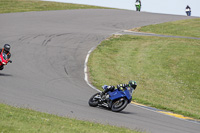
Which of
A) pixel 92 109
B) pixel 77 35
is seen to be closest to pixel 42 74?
pixel 92 109

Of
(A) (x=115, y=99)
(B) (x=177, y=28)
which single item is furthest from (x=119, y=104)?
(B) (x=177, y=28)

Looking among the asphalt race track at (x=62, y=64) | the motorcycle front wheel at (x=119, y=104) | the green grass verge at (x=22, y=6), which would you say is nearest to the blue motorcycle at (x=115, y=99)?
the motorcycle front wheel at (x=119, y=104)

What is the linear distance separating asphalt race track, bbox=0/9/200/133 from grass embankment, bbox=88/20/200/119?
146 cm

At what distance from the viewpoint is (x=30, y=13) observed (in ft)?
143

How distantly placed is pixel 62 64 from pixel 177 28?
2224cm

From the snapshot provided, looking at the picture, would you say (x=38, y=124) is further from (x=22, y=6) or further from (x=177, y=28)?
(x=22, y=6)

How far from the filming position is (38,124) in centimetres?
920

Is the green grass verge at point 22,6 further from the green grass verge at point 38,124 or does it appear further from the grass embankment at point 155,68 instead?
the green grass verge at point 38,124

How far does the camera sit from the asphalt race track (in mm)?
13023

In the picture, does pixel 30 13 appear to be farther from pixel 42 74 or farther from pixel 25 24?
pixel 42 74

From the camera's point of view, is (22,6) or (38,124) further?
(22,6)

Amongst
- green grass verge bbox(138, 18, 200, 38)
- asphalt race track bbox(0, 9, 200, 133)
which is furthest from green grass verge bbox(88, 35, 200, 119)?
green grass verge bbox(138, 18, 200, 38)

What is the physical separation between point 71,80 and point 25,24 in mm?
17661

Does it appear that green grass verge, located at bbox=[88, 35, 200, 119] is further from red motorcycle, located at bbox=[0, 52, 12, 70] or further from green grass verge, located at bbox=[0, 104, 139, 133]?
green grass verge, located at bbox=[0, 104, 139, 133]
